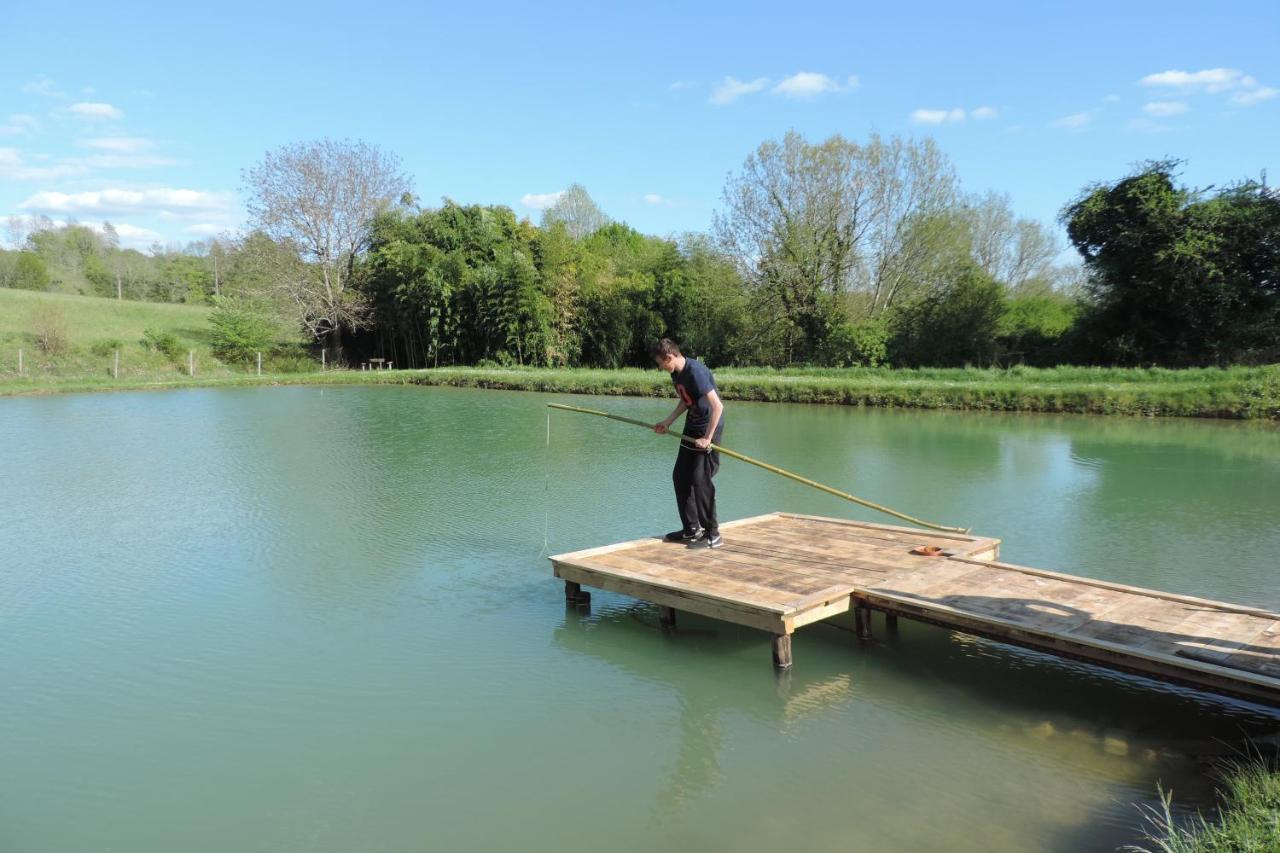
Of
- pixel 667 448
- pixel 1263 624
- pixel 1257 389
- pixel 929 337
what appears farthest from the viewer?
pixel 929 337

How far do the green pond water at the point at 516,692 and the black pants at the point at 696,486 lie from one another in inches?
33.4

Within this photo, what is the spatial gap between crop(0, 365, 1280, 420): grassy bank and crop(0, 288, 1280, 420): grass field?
1.1 inches

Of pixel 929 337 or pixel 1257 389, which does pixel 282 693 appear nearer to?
pixel 1257 389

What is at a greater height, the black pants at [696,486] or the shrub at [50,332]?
the shrub at [50,332]

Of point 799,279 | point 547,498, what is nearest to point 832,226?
point 799,279

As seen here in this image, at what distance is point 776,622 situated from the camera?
5355 millimetres

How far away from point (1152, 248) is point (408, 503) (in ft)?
77.3

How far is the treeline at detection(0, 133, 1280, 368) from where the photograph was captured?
2433 centimetres

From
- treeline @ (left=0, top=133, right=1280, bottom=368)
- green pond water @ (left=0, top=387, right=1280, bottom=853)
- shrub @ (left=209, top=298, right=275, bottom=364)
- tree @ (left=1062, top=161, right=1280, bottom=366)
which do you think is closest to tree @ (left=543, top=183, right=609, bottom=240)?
treeline @ (left=0, top=133, right=1280, bottom=368)

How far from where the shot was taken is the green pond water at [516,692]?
3.94m

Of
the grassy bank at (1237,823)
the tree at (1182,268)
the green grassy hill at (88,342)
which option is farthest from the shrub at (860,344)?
the grassy bank at (1237,823)

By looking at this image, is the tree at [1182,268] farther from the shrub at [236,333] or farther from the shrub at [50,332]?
the shrub at [50,332]

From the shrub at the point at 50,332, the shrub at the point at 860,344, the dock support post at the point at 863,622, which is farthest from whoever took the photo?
the shrub at the point at 50,332

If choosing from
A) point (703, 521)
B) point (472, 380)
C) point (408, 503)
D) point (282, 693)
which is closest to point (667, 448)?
point (408, 503)
